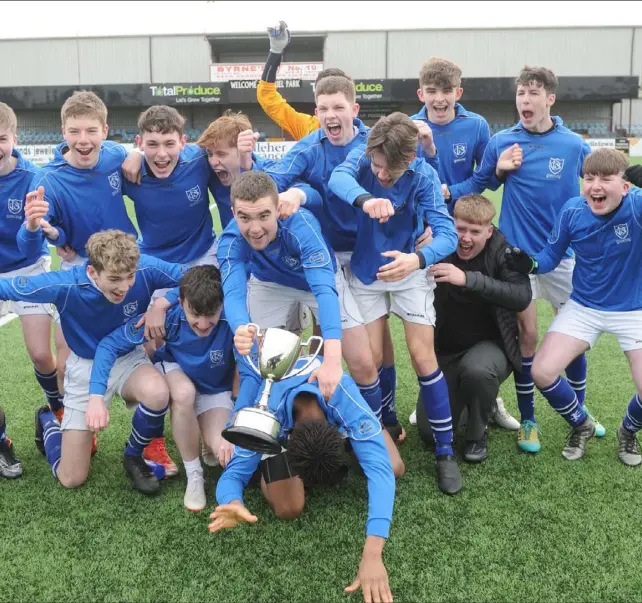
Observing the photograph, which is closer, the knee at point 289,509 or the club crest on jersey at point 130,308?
the knee at point 289,509

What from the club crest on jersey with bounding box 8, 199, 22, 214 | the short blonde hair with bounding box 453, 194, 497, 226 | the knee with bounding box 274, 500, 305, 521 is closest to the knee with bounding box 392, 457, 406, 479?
the knee with bounding box 274, 500, 305, 521

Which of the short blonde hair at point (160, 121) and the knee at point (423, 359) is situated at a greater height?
the short blonde hair at point (160, 121)

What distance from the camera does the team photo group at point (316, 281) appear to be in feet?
10.2

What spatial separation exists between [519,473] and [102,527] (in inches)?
83.5

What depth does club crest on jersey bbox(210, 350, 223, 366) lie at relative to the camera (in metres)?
3.46

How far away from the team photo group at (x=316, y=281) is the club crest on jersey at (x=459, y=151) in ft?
0.61

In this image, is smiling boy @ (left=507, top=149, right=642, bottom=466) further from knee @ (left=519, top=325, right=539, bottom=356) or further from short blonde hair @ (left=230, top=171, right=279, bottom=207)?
short blonde hair @ (left=230, top=171, right=279, bottom=207)

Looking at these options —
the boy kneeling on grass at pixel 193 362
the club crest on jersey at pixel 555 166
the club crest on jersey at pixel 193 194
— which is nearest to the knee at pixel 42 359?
the boy kneeling on grass at pixel 193 362


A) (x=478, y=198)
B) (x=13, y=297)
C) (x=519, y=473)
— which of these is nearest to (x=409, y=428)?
(x=519, y=473)

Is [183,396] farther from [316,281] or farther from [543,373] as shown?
[543,373]

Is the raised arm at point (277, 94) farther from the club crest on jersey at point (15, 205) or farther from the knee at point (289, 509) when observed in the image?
the knee at point (289, 509)

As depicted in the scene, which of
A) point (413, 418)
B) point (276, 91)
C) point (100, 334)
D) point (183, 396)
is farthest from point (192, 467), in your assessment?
point (276, 91)

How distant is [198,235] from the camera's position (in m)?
4.11

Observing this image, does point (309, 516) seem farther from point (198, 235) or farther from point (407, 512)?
point (198, 235)
